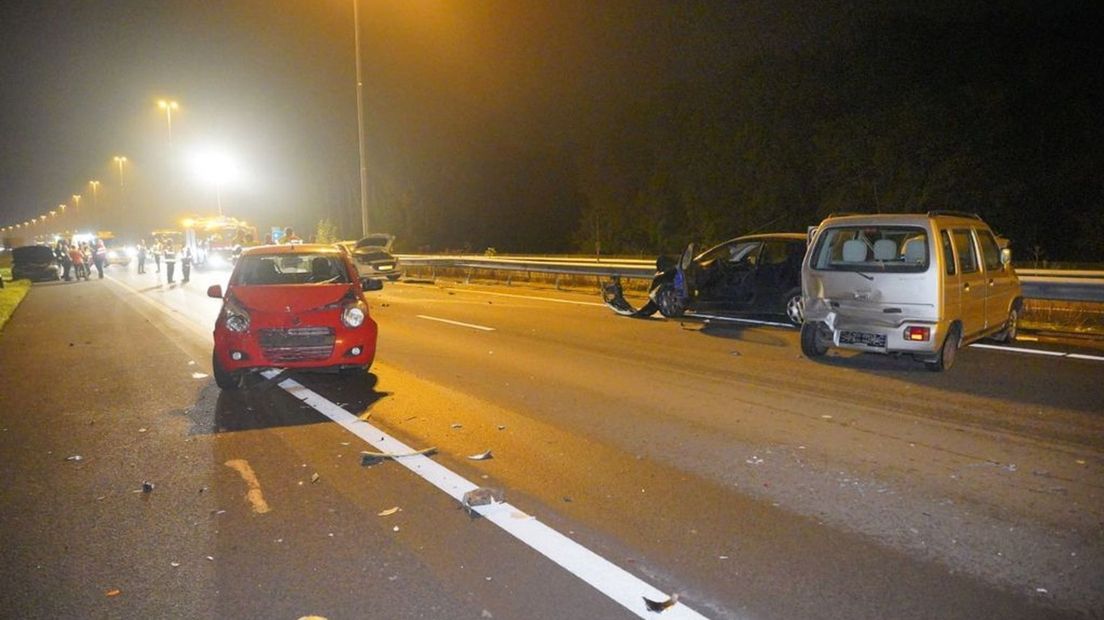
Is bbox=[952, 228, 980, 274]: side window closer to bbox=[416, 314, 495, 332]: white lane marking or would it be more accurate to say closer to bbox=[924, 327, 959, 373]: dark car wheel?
bbox=[924, 327, 959, 373]: dark car wheel

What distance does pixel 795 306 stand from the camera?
12781mm

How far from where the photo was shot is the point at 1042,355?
32.4ft

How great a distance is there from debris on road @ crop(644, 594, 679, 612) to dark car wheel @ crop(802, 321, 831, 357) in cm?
663

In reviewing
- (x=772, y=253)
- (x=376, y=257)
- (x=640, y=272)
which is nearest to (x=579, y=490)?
(x=772, y=253)

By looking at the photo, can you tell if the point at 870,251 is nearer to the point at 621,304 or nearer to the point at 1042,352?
the point at 1042,352

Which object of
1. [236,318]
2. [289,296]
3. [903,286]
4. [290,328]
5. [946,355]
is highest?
[903,286]

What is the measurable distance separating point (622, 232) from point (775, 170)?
16811 mm

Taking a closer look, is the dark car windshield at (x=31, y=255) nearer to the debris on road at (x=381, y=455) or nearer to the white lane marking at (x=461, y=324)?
the white lane marking at (x=461, y=324)

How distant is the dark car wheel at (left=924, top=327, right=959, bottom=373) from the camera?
8.91m

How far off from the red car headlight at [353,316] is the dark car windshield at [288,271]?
2.51 ft

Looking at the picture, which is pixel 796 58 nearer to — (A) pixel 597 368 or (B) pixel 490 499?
(A) pixel 597 368

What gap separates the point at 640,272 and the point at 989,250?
959 cm

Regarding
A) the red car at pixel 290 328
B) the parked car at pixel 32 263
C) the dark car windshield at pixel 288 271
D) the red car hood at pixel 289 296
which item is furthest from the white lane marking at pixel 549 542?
the parked car at pixel 32 263

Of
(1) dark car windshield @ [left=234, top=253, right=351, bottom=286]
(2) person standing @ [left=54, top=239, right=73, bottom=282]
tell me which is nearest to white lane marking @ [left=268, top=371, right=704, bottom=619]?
(1) dark car windshield @ [left=234, top=253, right=351, bottom=286]
